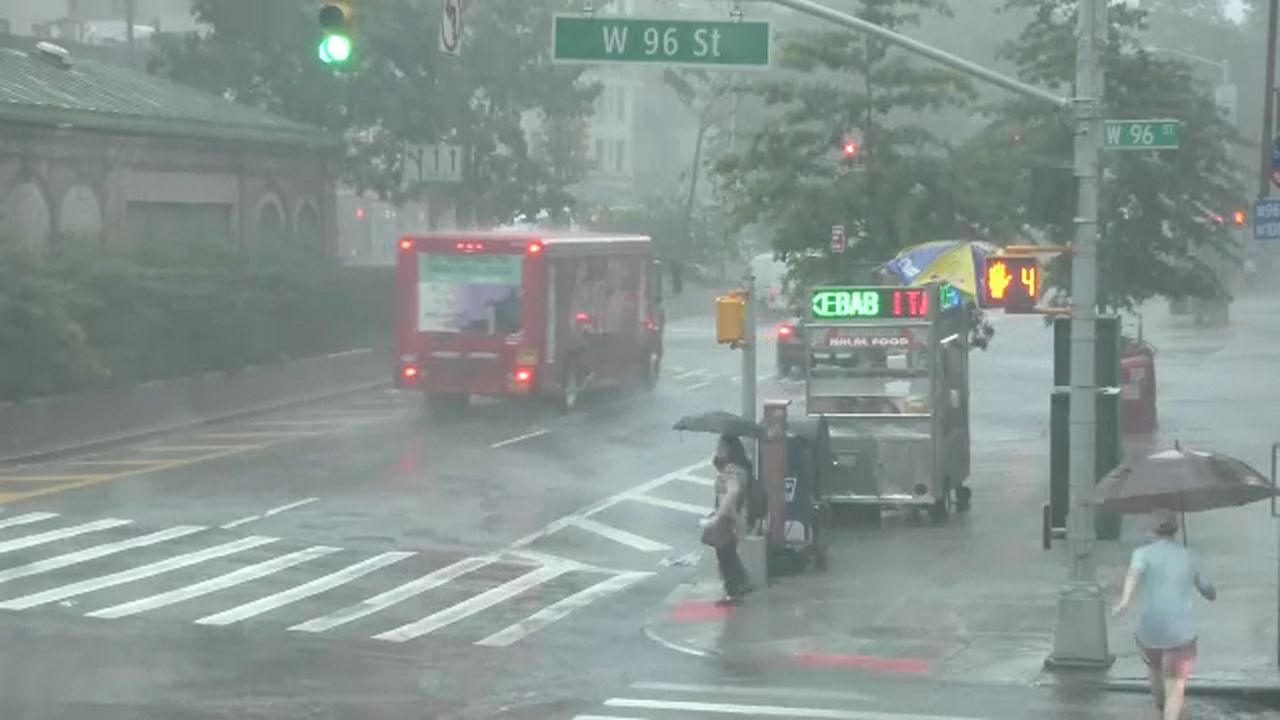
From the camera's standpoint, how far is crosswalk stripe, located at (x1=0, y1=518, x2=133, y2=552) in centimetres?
2584

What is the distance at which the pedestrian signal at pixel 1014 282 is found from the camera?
19547mm

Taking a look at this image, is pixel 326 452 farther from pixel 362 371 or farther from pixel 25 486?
pixel 362 371

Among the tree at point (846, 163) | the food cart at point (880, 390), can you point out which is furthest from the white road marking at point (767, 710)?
the tree at point (846, 163)

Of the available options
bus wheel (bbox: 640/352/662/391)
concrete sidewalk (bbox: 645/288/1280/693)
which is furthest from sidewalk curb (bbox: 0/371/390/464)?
concrete sidewalk (bbox: 645/288/1280/693)

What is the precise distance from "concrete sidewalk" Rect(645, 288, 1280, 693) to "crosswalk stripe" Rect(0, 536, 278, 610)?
565 centimetres

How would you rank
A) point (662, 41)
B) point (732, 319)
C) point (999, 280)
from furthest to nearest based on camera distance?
1. point (732, 319)
2. point (662, 41)
3. point (999, 280)

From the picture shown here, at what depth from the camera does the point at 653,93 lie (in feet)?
367

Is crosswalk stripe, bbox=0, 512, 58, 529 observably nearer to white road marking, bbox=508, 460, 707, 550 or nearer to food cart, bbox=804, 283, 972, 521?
white road marking, bbox=508, 460, 707, 550

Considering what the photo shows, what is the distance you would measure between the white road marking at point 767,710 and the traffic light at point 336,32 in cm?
723

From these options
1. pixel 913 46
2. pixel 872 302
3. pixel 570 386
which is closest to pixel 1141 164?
pixel 570 386

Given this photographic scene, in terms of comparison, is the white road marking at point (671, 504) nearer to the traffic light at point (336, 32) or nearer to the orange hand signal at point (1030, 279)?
the traffic light at point (336, 32)

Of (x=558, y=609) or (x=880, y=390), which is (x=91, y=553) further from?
(x=880, y=390)

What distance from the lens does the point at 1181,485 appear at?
50.3ft

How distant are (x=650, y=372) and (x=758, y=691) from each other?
3073 centimetres
